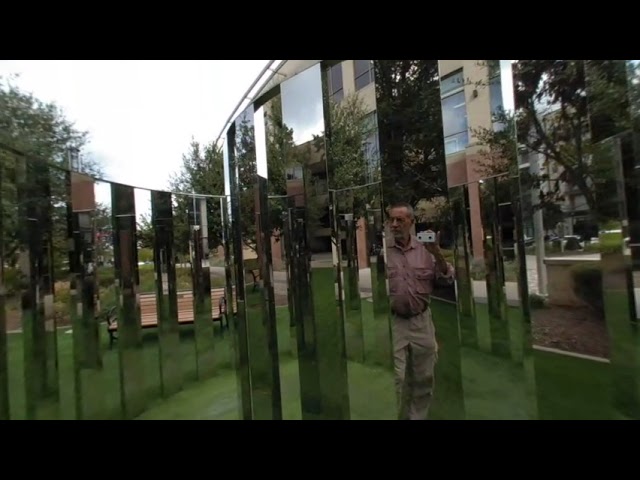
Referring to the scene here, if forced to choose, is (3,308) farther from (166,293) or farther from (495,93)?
(495,93)

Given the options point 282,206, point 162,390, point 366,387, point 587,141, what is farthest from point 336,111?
point 162,390

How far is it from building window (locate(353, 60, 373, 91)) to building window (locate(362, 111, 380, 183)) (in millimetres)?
204

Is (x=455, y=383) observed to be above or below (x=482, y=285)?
below

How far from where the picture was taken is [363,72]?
2.35m

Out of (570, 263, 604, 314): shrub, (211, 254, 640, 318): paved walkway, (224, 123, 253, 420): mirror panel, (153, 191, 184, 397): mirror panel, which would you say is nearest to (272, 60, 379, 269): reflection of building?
(211, 254, 640, 318): paved walkway

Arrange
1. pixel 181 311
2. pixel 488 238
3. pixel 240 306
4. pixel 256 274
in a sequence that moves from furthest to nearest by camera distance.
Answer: pixel 181 311, pixel 240 306, pixel 256 274, pixel 488 238

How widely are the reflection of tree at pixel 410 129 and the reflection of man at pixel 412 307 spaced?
16cm

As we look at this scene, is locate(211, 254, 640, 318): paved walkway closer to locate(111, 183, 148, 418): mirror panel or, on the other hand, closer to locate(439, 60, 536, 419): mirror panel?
locate(439, 60, 536, 419): mirror panel

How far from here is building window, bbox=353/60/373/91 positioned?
2344 millimetres

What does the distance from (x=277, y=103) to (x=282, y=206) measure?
2.38 ft

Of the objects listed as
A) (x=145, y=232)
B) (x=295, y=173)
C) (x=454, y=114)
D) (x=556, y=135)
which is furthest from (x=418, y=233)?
(x=145, y=232)

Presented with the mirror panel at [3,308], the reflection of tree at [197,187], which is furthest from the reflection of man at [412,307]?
the mirror panel at [3,308]

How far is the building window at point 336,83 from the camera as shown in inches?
94.1

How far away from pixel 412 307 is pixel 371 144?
1080 mm
